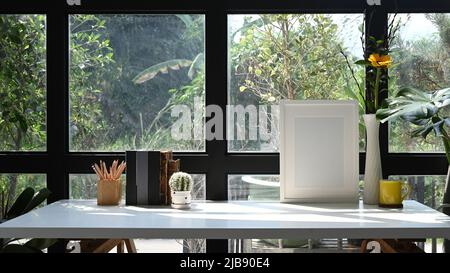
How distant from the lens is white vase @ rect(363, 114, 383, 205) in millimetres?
2946

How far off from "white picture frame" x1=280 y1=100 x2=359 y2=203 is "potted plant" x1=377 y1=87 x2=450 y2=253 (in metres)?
0.20

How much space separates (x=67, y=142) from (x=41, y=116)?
209mm

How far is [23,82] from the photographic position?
336 centimetres

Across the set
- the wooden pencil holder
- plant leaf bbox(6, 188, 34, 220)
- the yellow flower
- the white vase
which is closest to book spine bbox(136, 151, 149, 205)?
the wooden pencil holder

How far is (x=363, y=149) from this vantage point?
3332mm

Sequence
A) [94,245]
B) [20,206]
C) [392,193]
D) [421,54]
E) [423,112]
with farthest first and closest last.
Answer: [421,54]
[20,206]
[392,193]
[423,112]
[94,245]

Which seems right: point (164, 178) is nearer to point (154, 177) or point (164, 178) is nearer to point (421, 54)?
point (154, 177)

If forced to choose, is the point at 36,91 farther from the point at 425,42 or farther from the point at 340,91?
the point at 425,42

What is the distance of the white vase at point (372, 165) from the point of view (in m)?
2.95

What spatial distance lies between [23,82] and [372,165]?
198cm

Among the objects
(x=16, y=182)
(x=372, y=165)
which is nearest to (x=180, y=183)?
(x=372, y=165)

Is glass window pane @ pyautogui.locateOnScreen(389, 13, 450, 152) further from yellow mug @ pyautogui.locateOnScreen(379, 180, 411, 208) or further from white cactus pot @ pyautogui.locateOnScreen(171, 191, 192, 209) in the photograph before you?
white cactus pot @ pyautogui.locateOnScreen(171, 191, 192, 209)

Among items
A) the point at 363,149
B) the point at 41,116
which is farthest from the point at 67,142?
the point at 363,149
